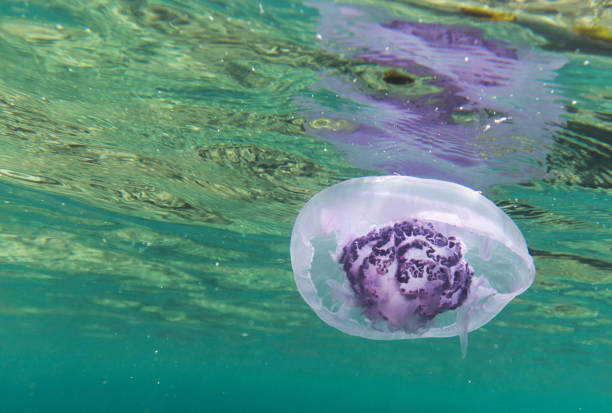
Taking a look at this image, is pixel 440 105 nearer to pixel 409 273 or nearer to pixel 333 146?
pixel 333 146

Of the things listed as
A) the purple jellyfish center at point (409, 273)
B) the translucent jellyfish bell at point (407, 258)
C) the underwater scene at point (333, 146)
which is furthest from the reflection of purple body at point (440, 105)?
the purple jellyfish center at point (409, 273)

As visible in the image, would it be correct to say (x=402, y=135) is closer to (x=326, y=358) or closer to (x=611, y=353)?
(x=611, y=353)

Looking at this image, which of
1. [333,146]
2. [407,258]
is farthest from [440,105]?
[407,258]

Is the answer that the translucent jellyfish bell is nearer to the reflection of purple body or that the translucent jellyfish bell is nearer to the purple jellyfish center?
the purple jellyfish center

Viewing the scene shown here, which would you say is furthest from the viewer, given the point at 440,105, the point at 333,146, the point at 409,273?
the point at 333,146

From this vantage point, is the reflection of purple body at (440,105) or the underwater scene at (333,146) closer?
the underwater scene at (333,146)

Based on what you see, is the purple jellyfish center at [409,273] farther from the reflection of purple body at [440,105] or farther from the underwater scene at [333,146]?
the reflection of purple body at [440,105]

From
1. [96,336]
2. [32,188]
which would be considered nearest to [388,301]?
[32,188]
